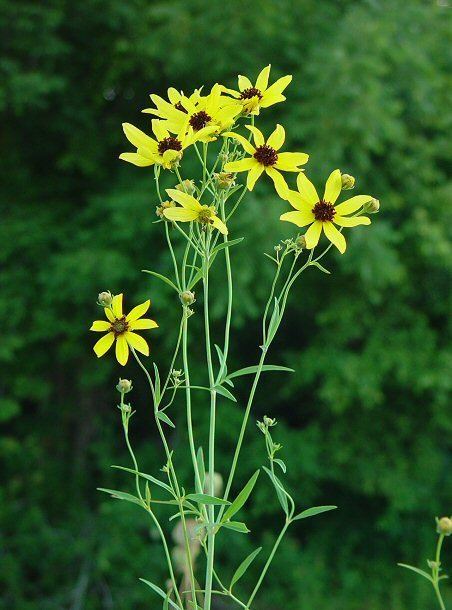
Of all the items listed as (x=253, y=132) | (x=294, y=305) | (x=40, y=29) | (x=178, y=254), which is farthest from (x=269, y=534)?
(x=253, y=132)

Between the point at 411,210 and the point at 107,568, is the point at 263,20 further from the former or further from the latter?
the point at 107,568

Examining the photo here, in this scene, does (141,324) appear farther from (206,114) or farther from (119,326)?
(206,114)

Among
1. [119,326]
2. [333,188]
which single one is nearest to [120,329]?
[119,326]

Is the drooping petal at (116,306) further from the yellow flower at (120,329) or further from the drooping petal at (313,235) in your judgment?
the drooping petal at (313,235)

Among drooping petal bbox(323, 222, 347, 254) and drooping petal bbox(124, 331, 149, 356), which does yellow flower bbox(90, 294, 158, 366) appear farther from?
drooping petal bbox(323, 222, 347, 254)

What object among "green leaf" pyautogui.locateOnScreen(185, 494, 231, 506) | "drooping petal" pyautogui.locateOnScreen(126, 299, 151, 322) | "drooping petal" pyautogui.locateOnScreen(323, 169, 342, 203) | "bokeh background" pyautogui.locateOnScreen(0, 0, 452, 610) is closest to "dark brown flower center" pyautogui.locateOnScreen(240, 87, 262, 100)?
"drooping petal" pyautogui.locateOnScreen(323, 169, 342, 203)

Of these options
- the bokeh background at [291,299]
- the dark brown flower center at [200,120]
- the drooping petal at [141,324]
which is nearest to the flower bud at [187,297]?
the drooping petal at [141,324]
